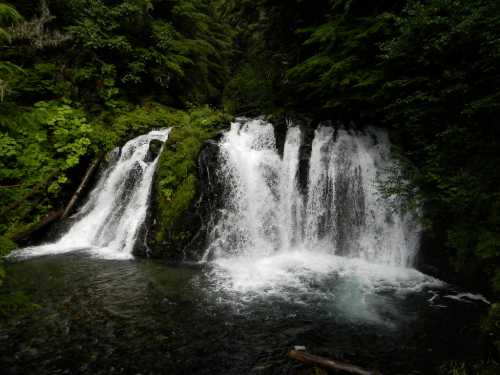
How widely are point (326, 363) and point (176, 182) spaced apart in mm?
6535

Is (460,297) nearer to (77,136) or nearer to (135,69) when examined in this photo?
(77,136)

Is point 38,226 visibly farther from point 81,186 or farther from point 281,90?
point 281,90

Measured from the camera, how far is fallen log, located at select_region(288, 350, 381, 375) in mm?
3619

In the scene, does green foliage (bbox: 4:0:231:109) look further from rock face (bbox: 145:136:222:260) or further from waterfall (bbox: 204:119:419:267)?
waterfall (bbox: 204:119:419:267)

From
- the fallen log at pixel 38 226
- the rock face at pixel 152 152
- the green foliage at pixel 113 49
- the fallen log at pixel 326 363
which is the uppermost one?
the green foliage at pixel 113 49

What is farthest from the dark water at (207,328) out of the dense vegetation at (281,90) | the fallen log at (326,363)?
the dense vegetation at (281,90)

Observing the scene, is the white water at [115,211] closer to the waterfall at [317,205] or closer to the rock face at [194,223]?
the rock face at [194,223]

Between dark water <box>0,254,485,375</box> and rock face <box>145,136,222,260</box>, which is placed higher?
rock face <box>145,136,222,260</box>

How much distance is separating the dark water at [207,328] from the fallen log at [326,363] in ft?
0.41

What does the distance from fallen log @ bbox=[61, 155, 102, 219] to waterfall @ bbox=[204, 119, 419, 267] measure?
4.86 m

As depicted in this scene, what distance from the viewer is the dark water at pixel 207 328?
407 cm

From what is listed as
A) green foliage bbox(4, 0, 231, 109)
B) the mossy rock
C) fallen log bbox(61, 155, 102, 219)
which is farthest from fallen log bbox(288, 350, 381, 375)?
green foliage bbox(4, 0, 231, 109)

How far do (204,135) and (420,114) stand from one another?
259 inches

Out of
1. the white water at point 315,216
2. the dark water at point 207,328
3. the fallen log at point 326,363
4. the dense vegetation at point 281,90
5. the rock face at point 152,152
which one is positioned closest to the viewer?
the fallen log at point 326,363
